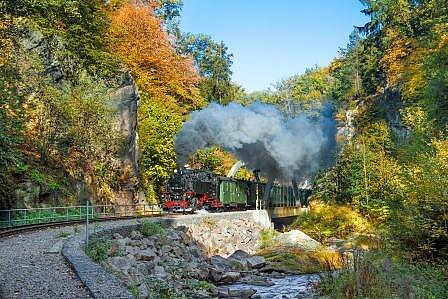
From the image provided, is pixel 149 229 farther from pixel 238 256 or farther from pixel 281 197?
pixel 281 197

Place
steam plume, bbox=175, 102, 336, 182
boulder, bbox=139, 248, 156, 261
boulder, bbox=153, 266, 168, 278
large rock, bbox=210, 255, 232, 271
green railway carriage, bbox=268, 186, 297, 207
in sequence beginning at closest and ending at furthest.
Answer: boulder, bbox=153, 266, 168, 278, boulder, bbox=139, 248, 156, 261, large rock, bbox=210, 255, 232, 271, steam plume, bbox=175, 102, 336, 182, green railway carriage, bbox=268, 186, 297, 207

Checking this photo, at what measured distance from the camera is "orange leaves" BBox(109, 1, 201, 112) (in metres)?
38.3

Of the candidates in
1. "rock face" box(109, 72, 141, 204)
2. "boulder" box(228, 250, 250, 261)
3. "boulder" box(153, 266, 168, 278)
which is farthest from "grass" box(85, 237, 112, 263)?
"rock face" box(109, 72, 141, 204)

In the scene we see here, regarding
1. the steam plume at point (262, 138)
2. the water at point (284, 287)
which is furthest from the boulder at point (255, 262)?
the steam plume at point (262, 138)

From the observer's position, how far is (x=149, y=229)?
736 inches

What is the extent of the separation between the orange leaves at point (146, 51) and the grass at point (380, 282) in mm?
29014

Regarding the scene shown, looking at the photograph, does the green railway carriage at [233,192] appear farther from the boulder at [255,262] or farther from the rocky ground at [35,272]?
the rocky ground at [35,272]

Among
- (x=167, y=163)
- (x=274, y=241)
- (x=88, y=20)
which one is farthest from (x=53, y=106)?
(x=274, y=241)

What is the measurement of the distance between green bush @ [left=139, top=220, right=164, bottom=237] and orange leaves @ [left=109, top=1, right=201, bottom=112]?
2033cm

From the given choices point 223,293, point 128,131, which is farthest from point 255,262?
point 128,131

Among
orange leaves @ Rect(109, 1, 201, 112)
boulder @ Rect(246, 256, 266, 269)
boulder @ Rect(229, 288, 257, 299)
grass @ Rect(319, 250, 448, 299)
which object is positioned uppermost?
orange leaves @ Rect(109, 1, 201, 112)

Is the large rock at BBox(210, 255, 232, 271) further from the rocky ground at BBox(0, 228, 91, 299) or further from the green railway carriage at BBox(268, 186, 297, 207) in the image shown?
the green railway carriage at BBox(268, 186, 297, 207)

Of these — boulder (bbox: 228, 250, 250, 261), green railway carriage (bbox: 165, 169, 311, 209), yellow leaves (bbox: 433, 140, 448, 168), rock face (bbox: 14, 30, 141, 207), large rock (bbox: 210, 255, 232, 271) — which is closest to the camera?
yellow leaves (bbox: 433, 140, 448, 168)

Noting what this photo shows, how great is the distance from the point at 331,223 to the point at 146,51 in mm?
19977
